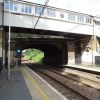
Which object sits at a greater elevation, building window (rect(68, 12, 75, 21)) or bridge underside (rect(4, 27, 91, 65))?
building window (rect(68, 12, 75, 21))

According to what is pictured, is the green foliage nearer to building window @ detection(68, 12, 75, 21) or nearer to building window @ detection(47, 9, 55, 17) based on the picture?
building window @ detection(68, 12, 75, 21)

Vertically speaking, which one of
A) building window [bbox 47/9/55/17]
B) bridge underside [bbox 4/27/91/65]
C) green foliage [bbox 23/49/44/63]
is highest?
building window [bbox 47/9/55/17]

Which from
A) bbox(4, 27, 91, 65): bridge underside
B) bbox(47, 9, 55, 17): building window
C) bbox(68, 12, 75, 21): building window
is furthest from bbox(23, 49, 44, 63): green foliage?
bbox(47, 9, 55, 17): building window

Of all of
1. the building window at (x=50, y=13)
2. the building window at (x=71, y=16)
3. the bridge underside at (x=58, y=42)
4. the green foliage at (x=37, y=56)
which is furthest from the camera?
the green foliage at (x=37, y=56)

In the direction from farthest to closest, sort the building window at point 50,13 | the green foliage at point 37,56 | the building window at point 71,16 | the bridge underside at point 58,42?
the green foliage at point 37,56
the bridge underside at point 58,42
the building window at point 71,16
the building window at point 50,13

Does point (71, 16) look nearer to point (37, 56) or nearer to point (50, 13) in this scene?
point (50, 13)

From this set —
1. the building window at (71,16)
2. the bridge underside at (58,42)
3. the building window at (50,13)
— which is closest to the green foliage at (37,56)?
the bridge underside at (58,42)

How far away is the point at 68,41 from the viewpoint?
41156mm

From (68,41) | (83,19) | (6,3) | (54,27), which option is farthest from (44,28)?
(68,41)

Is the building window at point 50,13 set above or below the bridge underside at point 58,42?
above

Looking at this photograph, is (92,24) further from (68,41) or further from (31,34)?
(31,34)

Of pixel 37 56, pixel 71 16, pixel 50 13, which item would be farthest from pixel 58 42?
pixel 37 56

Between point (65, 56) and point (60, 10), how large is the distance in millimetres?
11920

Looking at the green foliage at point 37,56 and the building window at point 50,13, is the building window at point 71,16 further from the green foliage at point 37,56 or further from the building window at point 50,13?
the green foliage at point 37,56
